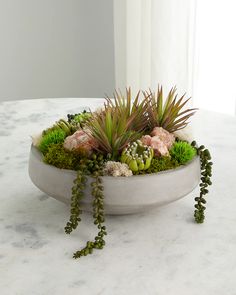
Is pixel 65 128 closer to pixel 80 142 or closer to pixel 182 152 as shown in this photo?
pixel 80 142

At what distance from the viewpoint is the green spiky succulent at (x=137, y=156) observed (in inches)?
39.4

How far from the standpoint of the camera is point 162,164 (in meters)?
1.03

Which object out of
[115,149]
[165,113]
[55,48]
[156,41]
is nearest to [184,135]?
[165,113]

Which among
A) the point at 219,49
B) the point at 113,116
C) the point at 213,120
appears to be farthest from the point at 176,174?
the point at 219,49

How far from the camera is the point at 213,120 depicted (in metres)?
1.63

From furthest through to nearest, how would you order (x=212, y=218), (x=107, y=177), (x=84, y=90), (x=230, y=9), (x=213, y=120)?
(x=84, y=90) → (x=230, y=9) → (x=213, y=120) → (x=212, y=218) → (x=107, y=177)

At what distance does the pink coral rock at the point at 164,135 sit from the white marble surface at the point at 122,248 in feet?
0.43

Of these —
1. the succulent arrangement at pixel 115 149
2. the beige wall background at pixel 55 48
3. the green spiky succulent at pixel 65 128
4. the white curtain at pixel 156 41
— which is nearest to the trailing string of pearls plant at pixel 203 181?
the succulent arrangement at pixel 115 149

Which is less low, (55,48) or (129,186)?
(129,186)

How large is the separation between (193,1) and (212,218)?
58.3 inches

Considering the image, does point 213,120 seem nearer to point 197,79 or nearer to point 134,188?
point 134,188

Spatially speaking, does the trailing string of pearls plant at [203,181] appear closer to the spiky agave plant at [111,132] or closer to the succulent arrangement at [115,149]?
the succulent arrangement at [115,149]

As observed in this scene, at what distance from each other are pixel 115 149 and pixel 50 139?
134mm

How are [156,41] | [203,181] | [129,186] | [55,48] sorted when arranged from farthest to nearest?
[55,48] < [156,41] < [203,181] < [129,186]
